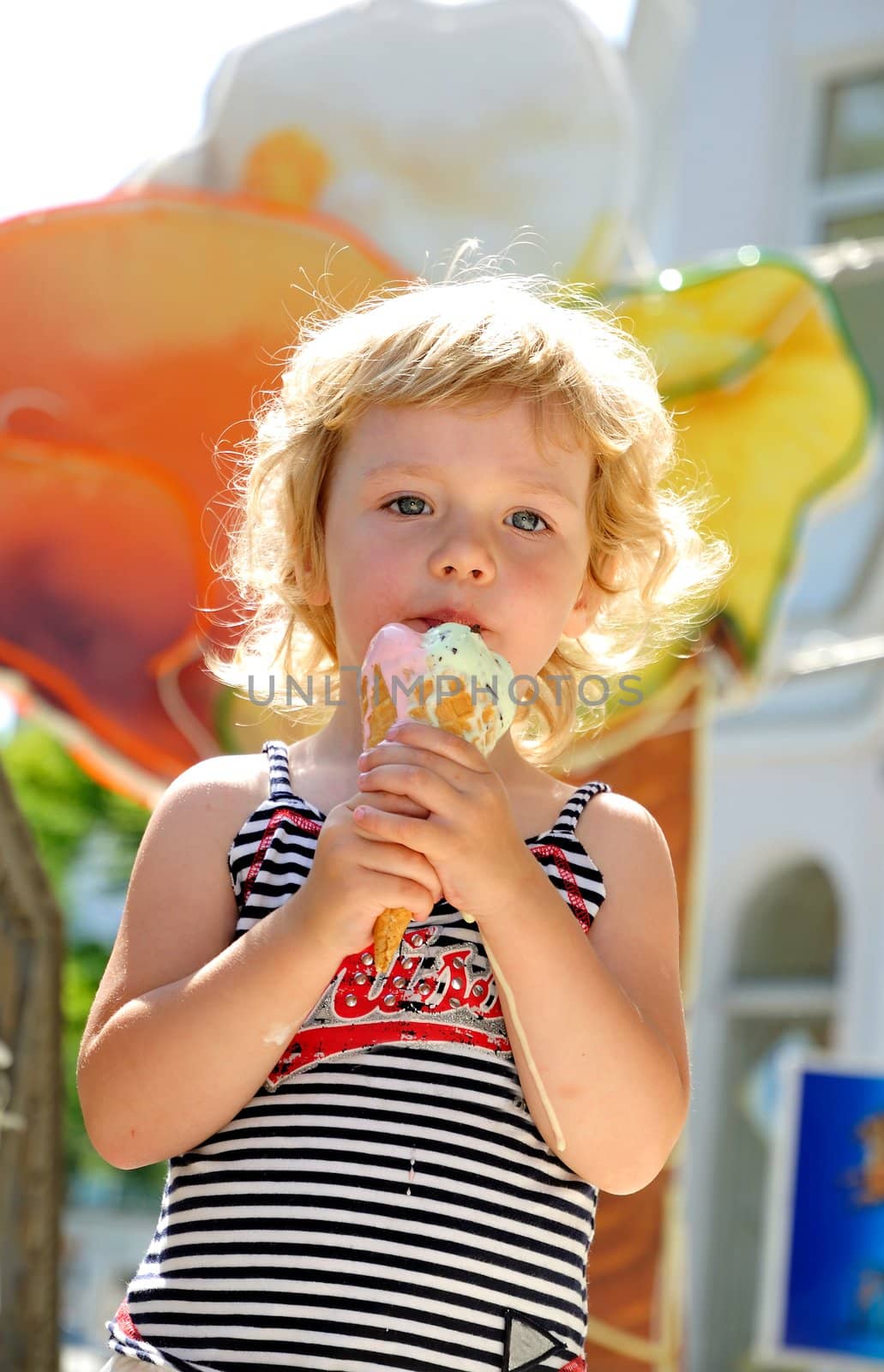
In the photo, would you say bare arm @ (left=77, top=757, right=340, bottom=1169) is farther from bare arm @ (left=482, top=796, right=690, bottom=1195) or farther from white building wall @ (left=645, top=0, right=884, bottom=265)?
white building wall @ (left=645, top=0, right=884, bottom=265)

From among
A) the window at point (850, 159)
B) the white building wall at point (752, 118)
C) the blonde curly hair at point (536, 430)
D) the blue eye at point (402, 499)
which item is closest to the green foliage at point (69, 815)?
the white building wall at point (752, 118)

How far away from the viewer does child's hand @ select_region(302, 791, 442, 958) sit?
1.43 meters

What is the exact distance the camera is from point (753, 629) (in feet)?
14.8

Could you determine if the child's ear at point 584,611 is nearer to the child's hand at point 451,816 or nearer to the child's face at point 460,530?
the child's face at point 460,530

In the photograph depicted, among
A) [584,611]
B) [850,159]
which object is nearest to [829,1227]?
[584,611]

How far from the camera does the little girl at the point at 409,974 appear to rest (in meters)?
1.49

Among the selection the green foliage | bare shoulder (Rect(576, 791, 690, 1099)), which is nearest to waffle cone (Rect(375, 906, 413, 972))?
bare shoulder (Rect(576, 791, 690, 1099))

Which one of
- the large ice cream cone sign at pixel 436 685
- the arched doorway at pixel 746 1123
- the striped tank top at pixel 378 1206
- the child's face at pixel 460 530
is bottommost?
the striped tank top at pixel 378 1206

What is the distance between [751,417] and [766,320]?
10.9 inches

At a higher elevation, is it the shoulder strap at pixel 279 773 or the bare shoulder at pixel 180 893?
the shoulder strap at pixel 279 773

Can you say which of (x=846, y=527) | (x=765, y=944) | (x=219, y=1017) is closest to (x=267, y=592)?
(x=219, y=1017)

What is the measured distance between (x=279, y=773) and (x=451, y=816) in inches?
16.7

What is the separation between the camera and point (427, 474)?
1712 millimetres

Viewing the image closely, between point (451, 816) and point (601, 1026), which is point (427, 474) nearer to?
point (451, 816)
